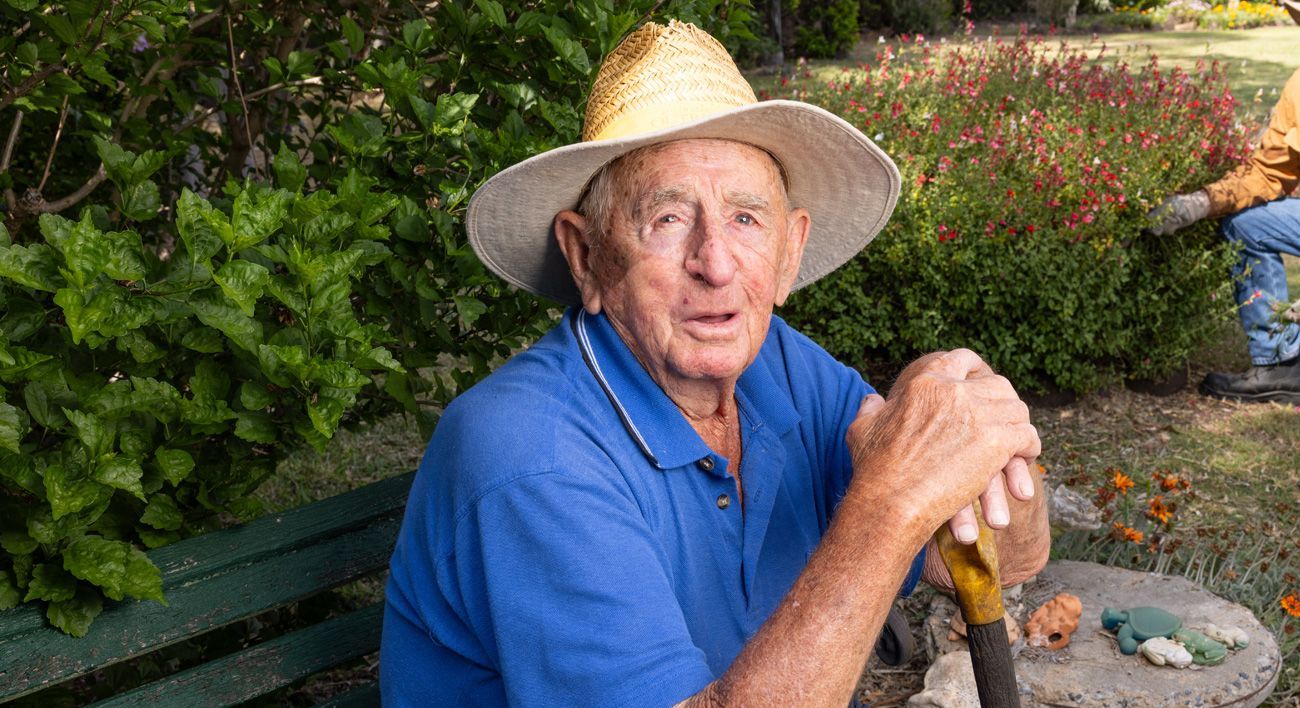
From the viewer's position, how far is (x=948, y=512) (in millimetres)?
1668

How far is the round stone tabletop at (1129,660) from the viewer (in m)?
2.94

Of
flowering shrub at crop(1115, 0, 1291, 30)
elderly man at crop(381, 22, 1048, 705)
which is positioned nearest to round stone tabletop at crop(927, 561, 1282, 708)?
elderly man at crop(381, 22, 1048, 705)

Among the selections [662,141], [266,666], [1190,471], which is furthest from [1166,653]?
[1190,471]

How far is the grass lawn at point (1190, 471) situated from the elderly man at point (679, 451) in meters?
1.82

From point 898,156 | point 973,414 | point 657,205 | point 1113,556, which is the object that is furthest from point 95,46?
point 898,156

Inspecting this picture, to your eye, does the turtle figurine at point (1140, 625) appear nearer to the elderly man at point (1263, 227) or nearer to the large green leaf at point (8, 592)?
A: the large green leaf at point (8, 592)

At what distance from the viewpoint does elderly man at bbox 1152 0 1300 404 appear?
592 cm

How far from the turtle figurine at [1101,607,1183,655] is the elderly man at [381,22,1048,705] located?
Result: 3.47 feet

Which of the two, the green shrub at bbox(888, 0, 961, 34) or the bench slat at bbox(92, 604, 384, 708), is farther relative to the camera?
the green shrub at bbox(888, 0, 961, 34)

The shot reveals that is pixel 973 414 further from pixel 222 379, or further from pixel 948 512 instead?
pixel 222 379

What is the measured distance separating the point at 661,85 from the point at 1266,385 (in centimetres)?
554

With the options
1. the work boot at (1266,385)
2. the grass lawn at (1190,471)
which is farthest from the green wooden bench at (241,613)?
the work boot at (1266,385)

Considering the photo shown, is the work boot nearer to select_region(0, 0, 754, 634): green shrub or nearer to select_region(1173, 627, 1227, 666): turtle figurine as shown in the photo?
select_region(1173, 627, 1227, 666): turtle figurine

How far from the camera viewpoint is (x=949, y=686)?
3.18 metres
